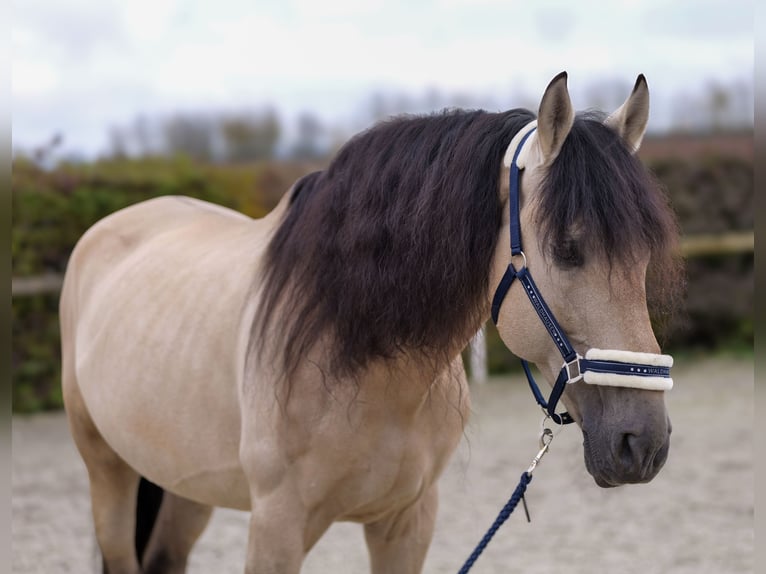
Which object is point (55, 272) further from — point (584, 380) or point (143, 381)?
point (584, 380)

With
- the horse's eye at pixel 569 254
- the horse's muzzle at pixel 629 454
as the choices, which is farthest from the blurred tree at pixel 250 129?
the horse's muzzle at pixel 629 454

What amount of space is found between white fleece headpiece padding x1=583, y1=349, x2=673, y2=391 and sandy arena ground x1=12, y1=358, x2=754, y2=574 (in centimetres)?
166

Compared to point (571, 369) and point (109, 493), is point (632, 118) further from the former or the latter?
point (109, 493)

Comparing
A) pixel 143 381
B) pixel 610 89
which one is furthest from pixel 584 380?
pixel 610 89

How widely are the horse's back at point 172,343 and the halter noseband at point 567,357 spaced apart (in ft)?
2.99

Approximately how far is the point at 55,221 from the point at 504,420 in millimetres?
4444

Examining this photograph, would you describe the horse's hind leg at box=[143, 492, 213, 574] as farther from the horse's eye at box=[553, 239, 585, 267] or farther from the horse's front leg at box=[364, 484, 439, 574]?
the horse's eye at box=[553, 239, 585, 267]

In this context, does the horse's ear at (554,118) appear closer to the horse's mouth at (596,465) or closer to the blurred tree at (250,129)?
Result: the horse's mouth at (596,465)

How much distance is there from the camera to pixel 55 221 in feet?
26.3

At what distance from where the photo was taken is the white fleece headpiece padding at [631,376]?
1822mm

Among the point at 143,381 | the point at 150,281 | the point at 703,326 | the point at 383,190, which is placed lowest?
the point at 703,326

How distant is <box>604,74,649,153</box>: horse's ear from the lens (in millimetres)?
2090

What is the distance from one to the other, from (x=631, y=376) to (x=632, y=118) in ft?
2.18

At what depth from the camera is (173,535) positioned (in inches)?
140
